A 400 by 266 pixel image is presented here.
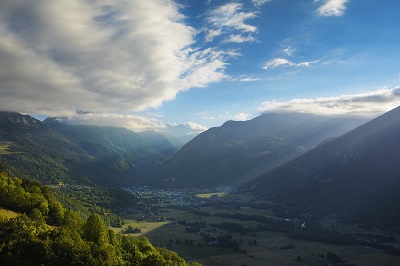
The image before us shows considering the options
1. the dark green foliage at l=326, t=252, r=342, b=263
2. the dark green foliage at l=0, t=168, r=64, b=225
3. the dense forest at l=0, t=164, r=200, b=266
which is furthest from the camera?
the dark green foliage at l=326, t=252, r=342, b=263

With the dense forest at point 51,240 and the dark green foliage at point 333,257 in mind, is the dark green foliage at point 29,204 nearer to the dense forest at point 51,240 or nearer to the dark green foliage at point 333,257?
the dense forest at point 51,240

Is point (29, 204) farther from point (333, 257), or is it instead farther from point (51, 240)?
point (333, 257)

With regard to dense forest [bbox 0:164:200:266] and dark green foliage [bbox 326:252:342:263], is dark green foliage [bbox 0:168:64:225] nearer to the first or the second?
dense forest [bbox 0:164:200:266]

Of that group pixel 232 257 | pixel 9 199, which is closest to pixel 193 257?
pixel 232 257

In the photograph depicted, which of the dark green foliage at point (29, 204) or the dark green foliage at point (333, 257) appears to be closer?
the dark green foliage at point (29, 204)

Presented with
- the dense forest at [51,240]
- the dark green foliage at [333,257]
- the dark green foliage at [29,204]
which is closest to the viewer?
the dense forest at [51,240]

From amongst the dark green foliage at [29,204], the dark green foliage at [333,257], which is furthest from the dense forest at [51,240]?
the dark green foliage at [333,257]

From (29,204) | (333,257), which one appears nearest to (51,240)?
(29,204)

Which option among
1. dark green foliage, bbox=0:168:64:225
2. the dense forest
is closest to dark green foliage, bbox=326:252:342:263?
the dense forest

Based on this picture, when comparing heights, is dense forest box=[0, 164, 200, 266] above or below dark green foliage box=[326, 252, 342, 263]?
above
